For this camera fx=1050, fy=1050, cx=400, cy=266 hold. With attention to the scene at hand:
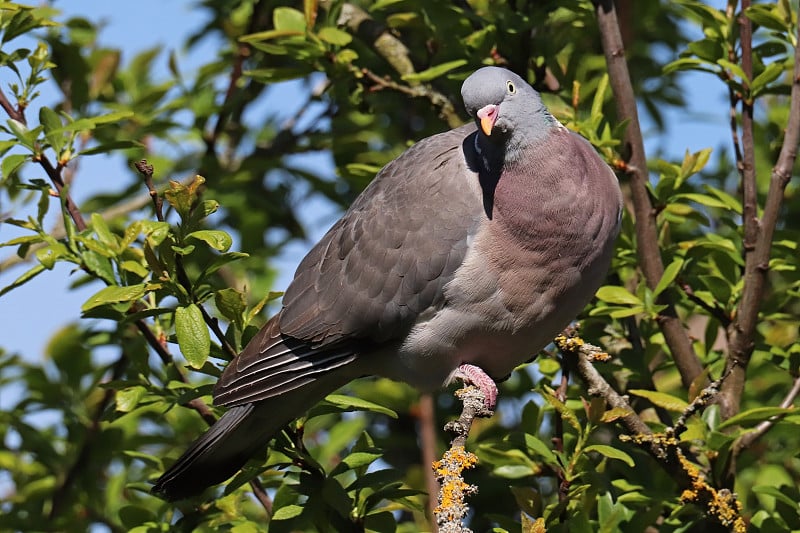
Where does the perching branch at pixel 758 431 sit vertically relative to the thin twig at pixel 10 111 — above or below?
below

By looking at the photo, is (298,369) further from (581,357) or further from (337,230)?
(581,357)

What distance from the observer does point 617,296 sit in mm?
3051

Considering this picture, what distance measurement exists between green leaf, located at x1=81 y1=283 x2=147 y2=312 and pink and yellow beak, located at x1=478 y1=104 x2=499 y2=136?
92 cm

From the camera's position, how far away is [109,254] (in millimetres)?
2822

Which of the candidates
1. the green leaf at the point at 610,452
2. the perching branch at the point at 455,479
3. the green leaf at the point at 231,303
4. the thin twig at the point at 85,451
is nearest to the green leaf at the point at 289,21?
the green leaf at the point at 231,303

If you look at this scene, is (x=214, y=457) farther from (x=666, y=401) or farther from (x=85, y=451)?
(x=666, y=401)

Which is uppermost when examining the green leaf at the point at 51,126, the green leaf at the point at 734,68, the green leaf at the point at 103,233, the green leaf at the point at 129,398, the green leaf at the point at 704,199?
the green leaf at the point at 51,126

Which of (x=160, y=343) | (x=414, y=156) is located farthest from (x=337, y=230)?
(x=160, y=343)

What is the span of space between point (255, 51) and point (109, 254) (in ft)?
4.83

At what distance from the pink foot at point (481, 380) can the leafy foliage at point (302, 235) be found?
0.46ft

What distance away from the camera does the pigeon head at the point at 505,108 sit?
2.62 metres

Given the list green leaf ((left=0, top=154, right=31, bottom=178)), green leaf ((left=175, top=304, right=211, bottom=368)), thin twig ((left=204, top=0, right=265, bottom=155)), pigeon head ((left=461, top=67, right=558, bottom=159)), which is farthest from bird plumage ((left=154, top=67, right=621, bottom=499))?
thin twig ((left=204, top=0, right=265, bottom=155))

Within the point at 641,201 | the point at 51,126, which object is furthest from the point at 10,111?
the point at 641,201

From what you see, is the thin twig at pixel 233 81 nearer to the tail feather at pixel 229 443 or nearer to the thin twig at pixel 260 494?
the tail feather at pixel 229 443
